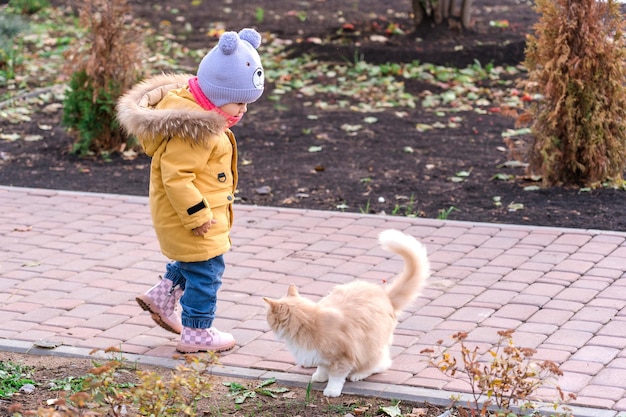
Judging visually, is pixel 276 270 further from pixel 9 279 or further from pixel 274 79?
pixel 274 79

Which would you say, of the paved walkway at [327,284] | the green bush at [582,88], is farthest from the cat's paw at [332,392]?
the green bush at [582,88]

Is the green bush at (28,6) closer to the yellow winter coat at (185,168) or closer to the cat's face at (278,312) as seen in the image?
the yellow winter coat at (185,168)

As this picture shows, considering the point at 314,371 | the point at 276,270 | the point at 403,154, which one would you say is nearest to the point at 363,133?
the point at 403,154

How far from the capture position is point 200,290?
4812mm

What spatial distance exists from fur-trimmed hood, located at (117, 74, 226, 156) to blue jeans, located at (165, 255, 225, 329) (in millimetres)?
640

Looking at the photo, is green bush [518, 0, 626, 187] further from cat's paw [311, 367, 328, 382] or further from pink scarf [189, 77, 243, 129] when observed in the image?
cat's paw [311, 367, 328, 382]

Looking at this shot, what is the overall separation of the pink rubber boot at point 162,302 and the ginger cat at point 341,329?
0.84 m

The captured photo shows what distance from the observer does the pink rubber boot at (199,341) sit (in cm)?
490

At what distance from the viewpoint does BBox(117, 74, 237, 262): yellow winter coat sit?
4.52 metres

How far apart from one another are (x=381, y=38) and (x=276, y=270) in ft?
24.6

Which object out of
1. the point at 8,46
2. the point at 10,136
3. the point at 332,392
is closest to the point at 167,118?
the point at 332,392

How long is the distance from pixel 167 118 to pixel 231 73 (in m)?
0.39

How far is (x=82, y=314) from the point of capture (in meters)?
5.53

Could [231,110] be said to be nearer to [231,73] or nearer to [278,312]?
[231,73]
